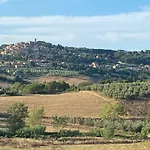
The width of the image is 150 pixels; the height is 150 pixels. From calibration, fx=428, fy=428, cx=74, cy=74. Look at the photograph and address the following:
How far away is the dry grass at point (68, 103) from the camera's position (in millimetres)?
68831

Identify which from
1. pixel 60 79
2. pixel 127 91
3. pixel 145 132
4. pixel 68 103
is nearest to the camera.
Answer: pixel 145 132

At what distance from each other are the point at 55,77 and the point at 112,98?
60243 mm

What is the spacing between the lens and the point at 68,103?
75.9 m

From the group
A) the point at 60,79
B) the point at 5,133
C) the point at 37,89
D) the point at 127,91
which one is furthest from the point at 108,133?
the point at 60,79

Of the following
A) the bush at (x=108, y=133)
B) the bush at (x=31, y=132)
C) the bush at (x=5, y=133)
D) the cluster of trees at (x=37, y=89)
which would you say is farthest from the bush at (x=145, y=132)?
the cluster of trees at (x=37, y=89)

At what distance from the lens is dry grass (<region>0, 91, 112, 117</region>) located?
226 feet

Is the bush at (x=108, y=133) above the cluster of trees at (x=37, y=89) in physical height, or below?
below

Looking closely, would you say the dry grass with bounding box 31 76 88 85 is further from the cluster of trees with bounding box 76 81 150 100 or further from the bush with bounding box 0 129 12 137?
the bush with bounding box 0 129 12 137

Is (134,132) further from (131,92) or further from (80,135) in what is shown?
(131,92)

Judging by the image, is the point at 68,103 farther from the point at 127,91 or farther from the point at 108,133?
the point at 108,133

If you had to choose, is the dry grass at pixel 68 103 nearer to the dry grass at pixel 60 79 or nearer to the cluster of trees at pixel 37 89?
the cluster of trees at pixel 37 89

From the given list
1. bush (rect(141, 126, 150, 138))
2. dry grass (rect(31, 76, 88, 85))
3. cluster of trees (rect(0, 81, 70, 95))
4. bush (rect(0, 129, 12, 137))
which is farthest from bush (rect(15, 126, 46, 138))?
dry grass (rect(31, 76, 88, 85))

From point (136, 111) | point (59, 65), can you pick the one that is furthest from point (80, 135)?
point (59, 65)

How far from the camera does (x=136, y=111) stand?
239 ft
